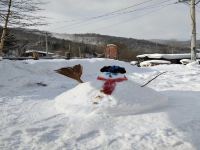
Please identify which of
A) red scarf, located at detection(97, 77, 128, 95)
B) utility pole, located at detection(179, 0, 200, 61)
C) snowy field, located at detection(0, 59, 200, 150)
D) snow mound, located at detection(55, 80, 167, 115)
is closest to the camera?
snowy field, located at detection(0, 59, 200, 150)

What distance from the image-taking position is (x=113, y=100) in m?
7.83

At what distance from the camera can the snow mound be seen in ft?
25.3

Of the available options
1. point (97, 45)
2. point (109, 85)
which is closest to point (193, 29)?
point (109, 85)

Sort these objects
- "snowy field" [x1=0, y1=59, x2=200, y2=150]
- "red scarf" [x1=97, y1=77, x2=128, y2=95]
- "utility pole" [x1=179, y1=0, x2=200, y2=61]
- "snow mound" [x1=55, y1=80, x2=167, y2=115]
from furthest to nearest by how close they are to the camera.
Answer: "utility pole" [x1=179, y1=0, x2=200, y2=61]
"red scarf" [x1=97, y1=77, x2=128, y2=95]
"snow mound" [x1=55, y1=80, x2=167, y2=115]
"snowy field" [x1=0, y1=59, x2=200, y2=150]

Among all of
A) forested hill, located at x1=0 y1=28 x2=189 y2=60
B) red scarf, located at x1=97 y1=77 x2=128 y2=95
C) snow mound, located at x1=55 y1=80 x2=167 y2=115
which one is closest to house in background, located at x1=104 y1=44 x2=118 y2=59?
snow mound, located at x1=55 y1=80 x2=167 y2=115

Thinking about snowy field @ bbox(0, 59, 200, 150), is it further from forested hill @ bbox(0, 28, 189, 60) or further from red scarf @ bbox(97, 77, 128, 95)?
forested hill @ bbox(0, 28, 189, 60)

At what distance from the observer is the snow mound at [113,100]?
7723 millimetres

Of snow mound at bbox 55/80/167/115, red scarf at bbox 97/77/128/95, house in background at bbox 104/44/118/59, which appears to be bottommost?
snow mound at bbox 55/80/167/115

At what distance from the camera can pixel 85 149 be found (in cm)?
589

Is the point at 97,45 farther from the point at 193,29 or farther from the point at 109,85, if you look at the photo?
the point at 109,85

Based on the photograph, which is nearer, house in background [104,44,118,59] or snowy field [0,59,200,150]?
snowy field [0,59,200,150]

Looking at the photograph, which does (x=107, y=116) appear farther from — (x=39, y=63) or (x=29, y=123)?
(x=39, y=63)

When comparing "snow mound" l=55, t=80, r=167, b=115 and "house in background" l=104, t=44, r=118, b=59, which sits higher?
"house in background" l=104, t=44, r=118, b=59

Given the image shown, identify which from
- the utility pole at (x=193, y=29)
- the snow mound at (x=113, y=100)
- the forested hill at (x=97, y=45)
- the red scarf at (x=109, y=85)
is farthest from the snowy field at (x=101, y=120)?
the forested hill at (x=97, y=45)
